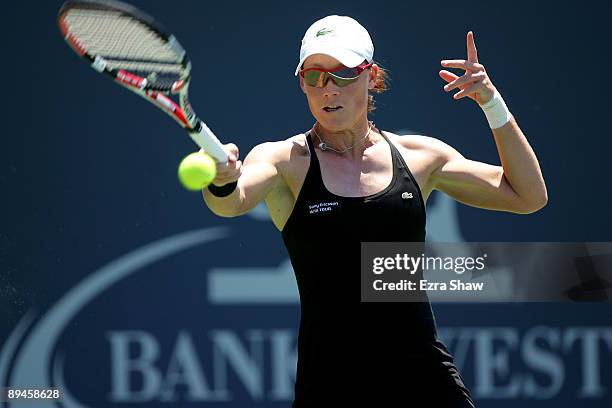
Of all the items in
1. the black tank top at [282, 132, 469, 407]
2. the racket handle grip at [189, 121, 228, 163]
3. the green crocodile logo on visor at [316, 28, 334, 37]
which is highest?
the green crocodile logo on visor at [316, 28, 334, 37]

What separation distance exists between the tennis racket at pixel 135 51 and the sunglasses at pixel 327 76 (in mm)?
520

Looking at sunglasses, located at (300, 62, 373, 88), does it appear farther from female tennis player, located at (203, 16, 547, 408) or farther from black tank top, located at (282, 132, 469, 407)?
black tank top, located at (282, 132, 469, 407)

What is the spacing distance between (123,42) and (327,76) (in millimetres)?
699

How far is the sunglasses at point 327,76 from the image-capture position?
3277mm

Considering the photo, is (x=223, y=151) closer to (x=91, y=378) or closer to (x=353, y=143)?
(x=353, y=143)

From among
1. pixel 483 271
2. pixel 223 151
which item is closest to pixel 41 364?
pixel 483 271

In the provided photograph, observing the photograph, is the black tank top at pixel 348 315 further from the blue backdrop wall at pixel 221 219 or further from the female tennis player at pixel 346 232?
the blue backdrop wall at pixel 221 219

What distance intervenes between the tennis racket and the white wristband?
1.00 metres

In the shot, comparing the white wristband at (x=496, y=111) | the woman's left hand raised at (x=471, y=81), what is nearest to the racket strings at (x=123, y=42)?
the woman's left hand raised at (x=471, y=81)

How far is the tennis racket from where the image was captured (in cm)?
272

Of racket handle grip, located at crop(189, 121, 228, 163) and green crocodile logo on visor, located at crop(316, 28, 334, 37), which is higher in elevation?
green crocodile logo on visor, located at crop(316, 28, 334, 37)

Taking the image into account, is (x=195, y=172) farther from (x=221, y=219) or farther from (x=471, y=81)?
(x=221, y=219)

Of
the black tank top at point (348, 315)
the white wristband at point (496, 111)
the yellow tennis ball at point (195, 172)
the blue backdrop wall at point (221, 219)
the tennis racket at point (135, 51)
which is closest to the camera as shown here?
the yellow tennis ball at point (195, 172)

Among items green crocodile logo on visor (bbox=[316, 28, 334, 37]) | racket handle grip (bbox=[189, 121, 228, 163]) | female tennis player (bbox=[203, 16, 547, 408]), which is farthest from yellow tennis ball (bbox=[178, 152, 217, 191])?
green crocodile logo on visor (bbox=[316, 28, 334, 37])
